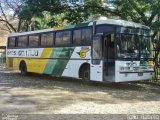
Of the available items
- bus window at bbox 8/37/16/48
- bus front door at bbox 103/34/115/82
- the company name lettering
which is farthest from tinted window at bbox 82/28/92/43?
bus window at bbox 8/37/16/48

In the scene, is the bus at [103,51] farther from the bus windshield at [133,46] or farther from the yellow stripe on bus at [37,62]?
the yellow stripe on bus at [37,62]

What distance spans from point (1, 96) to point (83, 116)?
15.9 ft

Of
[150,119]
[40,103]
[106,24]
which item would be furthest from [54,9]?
[150,119]

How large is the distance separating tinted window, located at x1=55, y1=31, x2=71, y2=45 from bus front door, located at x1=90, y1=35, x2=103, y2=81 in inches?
98.9

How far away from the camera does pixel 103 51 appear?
17125 mm

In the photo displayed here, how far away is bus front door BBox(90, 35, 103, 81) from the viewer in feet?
56.0

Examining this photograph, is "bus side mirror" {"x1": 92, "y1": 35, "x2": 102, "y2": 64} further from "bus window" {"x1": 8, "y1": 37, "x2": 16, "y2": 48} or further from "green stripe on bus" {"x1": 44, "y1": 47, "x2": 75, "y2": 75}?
"bus window" {"x1": 8, "y1": 37, "x2": 16, "y2": 48}

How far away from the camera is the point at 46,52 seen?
21.6m

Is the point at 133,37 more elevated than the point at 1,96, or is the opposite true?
the point at 133,37

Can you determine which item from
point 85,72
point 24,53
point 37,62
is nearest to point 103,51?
point 85,72

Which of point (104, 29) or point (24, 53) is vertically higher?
Result: point (104, 29)

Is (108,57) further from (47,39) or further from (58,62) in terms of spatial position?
(47,39)

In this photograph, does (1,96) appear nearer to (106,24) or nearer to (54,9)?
(106,24)

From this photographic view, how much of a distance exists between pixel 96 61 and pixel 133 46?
6.16ft
